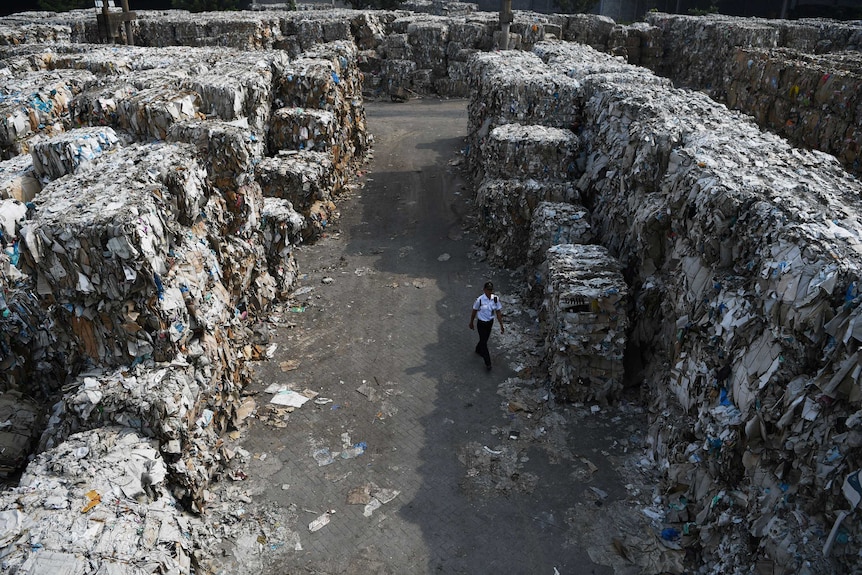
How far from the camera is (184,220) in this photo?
6336 mm

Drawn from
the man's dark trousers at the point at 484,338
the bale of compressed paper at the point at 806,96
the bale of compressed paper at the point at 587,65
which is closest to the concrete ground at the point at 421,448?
the man's dark trousers at the point at 484,338

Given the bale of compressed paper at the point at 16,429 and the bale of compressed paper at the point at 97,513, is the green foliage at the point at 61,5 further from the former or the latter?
the bale of compressed paper at the point at 97,513

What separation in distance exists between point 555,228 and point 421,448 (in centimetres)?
444

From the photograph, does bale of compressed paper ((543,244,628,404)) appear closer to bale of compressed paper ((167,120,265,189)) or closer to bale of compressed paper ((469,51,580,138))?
bale of compressed paper ((167,120,265,189))

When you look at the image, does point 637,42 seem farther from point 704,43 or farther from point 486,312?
point 486,312

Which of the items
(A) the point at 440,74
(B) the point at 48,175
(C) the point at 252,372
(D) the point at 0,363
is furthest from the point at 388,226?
(A) the point at 440,74

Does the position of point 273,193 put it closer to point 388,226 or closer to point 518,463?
Result: point 388,226

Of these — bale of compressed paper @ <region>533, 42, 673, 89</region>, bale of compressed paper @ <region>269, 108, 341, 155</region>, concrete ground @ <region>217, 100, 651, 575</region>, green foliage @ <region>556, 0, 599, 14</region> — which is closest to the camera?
concrete ground @ <region>217, 100, 651, 575</region>

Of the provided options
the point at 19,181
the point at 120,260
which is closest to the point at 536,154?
the point at 120,260

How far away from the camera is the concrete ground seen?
209 inches

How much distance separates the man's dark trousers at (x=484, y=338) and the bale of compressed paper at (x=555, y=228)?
194cm

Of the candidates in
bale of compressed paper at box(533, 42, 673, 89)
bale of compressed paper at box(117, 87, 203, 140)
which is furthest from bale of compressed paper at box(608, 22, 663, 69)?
bale of compressed paper at box(117, 87, 203, 140)

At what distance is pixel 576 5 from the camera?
113ft

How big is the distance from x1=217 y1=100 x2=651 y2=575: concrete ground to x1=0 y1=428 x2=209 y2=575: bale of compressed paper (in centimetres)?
98
